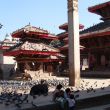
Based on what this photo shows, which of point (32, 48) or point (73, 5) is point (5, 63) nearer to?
point (32, 48)

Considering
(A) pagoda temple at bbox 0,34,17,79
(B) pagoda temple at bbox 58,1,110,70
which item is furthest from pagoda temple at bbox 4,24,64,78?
(A) pagoda temple at bbox 0,34,17,79

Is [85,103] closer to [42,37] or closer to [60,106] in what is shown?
[60,106]

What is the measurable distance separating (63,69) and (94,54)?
4.80 meters

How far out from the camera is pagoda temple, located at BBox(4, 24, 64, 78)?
3048 centimetres

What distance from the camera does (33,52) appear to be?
99.6 ft

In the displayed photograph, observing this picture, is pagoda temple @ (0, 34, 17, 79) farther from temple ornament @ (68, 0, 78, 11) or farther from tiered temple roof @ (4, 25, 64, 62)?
temple ornament @ (68, 0, 78, 11)

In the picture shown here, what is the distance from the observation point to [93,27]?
35.9 metres

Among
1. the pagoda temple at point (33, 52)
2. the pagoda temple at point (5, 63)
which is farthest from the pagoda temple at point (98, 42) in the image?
the pagoda temple at point (5, 63)

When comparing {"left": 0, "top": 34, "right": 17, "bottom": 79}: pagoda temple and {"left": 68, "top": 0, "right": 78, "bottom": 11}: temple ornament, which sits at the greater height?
{"left": 68, "top": 0, "right": 78, "bottom": 11}: temple ornament

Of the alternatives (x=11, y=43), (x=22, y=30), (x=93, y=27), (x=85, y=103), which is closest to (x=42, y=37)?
(x=22, y=30)

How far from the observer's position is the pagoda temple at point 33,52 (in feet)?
100

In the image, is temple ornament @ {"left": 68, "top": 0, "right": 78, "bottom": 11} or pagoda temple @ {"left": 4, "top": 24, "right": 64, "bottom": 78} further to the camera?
pagoda temple @ {"left": 4, "top": 24, "right": 64, "bottom": 78}

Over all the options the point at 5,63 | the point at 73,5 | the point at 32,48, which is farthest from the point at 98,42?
the point at 73,5

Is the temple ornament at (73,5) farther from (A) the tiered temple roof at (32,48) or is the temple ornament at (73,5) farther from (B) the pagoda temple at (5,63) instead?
(B) the pagoda temple at (5,63)
